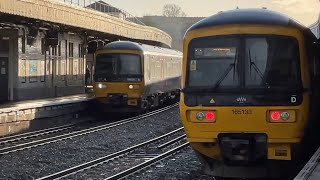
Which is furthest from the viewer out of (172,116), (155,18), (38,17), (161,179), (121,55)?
(155,18)

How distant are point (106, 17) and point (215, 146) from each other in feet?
66.8

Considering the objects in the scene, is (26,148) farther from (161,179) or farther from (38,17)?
(38,17)

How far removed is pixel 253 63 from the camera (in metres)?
8.25

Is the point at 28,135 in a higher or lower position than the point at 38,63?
lower

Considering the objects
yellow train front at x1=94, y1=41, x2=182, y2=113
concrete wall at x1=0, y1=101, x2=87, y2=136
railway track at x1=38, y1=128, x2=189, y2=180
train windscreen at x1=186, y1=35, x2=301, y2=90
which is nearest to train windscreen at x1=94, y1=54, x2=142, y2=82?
yellow train front at x1=94, y1=41, x2=182, y2=113

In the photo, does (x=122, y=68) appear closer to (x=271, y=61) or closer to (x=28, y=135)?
(x=28, y=135)

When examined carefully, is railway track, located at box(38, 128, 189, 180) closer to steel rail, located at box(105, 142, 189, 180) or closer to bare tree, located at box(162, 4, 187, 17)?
steel rail, located at box(105, 142, 189, 180)

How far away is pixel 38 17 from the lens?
1944cm

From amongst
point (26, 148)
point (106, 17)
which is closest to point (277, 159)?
point (26, 148)

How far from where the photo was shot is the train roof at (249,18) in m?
8.36

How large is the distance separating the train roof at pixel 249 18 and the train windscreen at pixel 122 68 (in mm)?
13125

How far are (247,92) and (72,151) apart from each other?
254 inches

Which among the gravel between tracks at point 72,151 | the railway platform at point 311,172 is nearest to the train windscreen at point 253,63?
the railway platform at point 311,172

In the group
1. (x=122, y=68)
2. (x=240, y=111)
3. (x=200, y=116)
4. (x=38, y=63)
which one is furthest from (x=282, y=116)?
(x=38, y=63)
